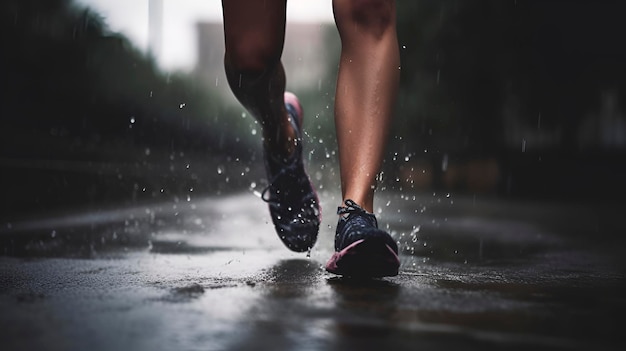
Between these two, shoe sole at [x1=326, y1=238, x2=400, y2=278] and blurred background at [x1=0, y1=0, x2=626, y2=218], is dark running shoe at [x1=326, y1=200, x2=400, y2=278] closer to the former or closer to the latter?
shoe sole at [x1=326, y1=238, x2=400, y2=278]

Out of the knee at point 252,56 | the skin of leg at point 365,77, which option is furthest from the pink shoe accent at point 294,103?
the skin of leg at point 365,77

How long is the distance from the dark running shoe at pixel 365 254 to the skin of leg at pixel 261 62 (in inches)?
36.5

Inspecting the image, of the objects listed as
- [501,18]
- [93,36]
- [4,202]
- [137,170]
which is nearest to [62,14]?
[93,36]

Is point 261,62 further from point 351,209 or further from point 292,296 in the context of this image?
point 292,296

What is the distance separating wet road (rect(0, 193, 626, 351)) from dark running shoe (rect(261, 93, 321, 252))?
0.11 metres

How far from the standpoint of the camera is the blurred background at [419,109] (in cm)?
802

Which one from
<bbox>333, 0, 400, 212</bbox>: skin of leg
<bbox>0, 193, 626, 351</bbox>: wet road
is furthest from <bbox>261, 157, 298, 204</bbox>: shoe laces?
<bbox>333, 0, 400, 212</bbox>: skin of leg

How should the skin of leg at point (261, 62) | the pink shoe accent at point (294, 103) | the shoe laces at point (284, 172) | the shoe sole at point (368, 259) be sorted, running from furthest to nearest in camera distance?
the pink shoe accent at point (294, 103) < the shoe laces at point (284, 172) < the skin of leg at point (261, 62) < the shoe sole at point (368, 259)

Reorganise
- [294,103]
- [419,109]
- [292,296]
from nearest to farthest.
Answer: [292,296] → [294,103] → [419,109]

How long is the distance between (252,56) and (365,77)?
473 millimetres

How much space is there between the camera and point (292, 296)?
2.06 meters

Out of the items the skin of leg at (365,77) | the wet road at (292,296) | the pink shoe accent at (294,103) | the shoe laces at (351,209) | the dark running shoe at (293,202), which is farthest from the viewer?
the pink shoe accent at (294,103)

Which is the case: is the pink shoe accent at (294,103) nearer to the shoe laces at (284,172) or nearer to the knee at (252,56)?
the shoe laces at (284,172)

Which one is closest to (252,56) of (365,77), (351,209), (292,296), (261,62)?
(261,62)
